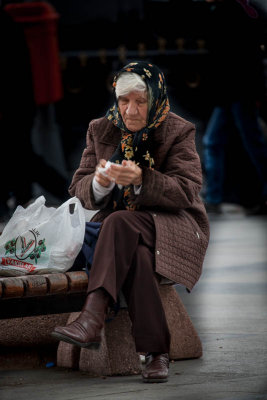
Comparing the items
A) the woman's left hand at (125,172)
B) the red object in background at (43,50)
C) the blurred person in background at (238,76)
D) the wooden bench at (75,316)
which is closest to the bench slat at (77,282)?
the wooden bench at (75,316)

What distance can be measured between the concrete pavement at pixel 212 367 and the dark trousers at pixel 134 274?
0.19 m

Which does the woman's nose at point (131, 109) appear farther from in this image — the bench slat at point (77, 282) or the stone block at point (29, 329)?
the stone block at point (29, 329)

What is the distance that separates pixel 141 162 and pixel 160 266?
1.69 ft

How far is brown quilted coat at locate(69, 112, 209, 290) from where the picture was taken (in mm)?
4320

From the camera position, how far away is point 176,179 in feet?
14.4

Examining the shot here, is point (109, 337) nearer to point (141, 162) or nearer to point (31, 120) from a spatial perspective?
point (141, 162)

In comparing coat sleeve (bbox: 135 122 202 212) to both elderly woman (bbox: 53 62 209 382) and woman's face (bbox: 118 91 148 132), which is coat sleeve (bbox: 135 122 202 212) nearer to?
elderly woman (bbox: 53 62 209 382)

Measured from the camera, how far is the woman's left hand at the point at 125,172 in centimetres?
421

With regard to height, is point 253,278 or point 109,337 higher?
point 109,337

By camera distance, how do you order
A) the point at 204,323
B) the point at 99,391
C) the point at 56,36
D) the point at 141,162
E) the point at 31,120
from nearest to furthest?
1. the point at 99,391
2. the point at 141,162
3. the point at 204,323
4. the point at 31,120
5. the point at 56,36

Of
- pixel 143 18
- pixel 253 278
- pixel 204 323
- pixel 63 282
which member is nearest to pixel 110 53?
pixel 143 18

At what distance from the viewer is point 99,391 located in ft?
12.9

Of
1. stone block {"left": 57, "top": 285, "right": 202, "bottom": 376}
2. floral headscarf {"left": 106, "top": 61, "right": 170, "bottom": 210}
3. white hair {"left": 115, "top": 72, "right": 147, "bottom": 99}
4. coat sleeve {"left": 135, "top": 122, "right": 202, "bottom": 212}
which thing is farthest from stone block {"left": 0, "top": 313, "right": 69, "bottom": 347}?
white hair {"left": 115, "top": 72, "right": 147, "bottom": 99}

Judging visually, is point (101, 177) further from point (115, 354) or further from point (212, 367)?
point (212, 367)
